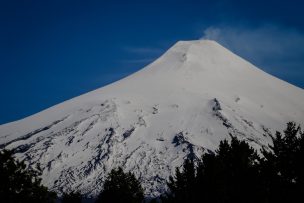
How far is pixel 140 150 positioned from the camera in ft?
450

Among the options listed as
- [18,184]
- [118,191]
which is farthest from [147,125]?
[18,184]

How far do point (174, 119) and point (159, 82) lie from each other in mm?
35338

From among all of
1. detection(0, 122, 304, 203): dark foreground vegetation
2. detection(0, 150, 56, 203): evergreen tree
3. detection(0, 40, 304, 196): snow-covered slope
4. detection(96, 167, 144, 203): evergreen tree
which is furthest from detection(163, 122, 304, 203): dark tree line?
detection(0, 40, 304, 196): snow-covered slope

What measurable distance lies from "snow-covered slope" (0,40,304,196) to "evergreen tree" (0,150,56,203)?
101 metres

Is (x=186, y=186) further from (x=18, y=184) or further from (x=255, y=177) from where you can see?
(x=18, y=184)

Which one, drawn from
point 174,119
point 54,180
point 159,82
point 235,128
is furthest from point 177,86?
point 54,180

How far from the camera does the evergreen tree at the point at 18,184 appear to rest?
14242 millimetres

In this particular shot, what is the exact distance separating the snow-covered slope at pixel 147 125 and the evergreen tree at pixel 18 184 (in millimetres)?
100802

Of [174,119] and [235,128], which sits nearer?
[235,128]

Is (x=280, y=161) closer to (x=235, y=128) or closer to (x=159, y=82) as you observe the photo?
(x=235, y=128)

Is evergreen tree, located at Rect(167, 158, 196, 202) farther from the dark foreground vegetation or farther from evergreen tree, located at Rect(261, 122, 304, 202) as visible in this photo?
evergreen tree, located at Rect(261, 122, 304, 202)

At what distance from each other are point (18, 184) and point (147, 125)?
13772 centimetres

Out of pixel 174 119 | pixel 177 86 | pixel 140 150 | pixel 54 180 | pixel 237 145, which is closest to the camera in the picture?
pixel 237 145

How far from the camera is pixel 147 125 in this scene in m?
152
